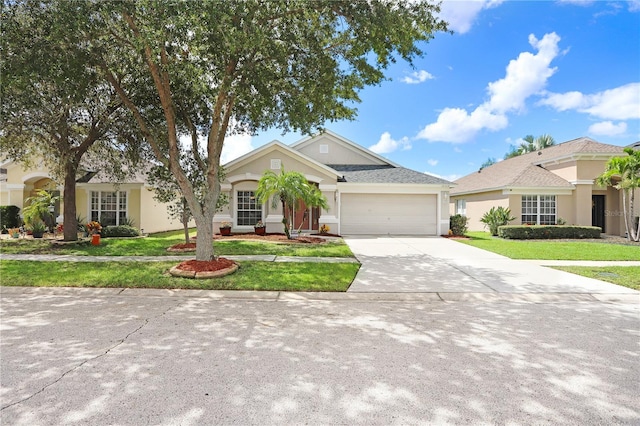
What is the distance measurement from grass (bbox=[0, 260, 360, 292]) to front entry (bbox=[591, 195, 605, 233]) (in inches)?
785

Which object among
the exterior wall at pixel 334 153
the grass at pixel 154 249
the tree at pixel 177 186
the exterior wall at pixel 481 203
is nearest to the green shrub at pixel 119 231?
the grass at pixel 154 249

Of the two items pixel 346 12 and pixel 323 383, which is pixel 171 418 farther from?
pixel 346 12

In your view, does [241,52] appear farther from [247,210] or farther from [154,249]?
[247,210]

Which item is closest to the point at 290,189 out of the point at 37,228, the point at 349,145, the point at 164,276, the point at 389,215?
the point at 164,276

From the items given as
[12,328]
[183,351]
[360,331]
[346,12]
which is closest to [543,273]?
[360,331]

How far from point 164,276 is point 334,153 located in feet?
53.0

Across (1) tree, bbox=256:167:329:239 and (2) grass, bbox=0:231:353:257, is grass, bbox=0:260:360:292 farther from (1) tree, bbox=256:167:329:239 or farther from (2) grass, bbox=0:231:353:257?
(1) tree, bbox=256:167:329:239

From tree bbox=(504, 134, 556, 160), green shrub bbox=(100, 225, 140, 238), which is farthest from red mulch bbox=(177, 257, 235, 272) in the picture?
tree bbox=(504, 134, 556, 160)

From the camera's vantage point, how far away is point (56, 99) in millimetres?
11352

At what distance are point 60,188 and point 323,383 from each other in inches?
841

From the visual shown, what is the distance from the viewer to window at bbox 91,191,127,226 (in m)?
18.1

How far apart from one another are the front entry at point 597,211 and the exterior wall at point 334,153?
13555 mm

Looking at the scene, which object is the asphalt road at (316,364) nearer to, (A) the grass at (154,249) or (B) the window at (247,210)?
(A) the grass at (154,249)

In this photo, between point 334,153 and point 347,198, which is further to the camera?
point 334,153
